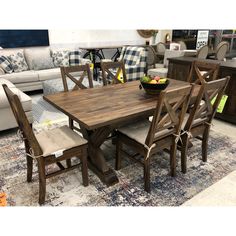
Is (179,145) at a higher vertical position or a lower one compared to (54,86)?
lower

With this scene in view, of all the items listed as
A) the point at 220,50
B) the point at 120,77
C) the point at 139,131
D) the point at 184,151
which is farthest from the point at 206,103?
the point at 220,50

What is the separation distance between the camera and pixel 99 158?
211 cm

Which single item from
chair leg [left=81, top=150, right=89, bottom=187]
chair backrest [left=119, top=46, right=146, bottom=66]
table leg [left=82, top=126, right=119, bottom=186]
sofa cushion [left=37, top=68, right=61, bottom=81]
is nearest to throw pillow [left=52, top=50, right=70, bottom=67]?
sofa cushion [left=37, top=68, right=61, bottom=81]

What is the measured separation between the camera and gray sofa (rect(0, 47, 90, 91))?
4.23 meters

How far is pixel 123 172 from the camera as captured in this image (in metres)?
2.22

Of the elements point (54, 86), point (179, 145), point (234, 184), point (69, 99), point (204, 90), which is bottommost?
point (234, 184)

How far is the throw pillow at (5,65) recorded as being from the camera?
4.24 meters

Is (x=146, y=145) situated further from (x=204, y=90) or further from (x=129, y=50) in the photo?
(x=129, y=50)

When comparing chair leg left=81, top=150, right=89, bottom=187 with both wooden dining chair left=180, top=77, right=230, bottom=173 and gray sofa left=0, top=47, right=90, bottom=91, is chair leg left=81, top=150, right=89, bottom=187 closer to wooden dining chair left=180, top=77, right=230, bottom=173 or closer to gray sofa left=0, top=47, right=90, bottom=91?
wooden dining chair left=180, top=77, right=230, bottom=173

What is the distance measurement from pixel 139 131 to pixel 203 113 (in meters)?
0.64

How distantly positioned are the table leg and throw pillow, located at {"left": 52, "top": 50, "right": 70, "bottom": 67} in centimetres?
317

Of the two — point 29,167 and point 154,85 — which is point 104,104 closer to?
point 154,85

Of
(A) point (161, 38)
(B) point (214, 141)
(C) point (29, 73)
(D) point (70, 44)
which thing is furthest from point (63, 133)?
(A) point (161, 38)
